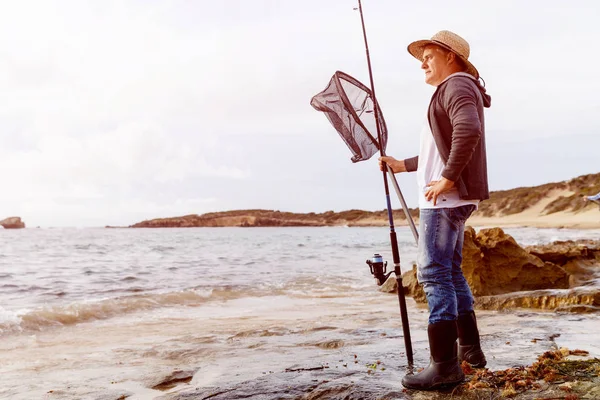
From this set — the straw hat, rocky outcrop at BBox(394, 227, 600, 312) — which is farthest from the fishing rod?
rocky outcrop at BBox(394, 227, 600, 312)

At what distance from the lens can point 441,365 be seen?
11.0ft

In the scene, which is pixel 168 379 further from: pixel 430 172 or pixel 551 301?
pixel 551 301

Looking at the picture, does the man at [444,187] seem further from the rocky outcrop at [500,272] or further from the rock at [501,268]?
the rock at [501,268]

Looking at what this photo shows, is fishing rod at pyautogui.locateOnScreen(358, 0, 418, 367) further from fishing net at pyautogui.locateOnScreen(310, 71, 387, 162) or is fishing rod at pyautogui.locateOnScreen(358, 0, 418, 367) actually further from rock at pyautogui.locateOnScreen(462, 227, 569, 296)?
rock at pyautogui.locateOnScreen(462, 227, 569, 296)

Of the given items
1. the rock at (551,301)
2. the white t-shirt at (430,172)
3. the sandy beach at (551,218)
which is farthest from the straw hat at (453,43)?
the sandy beach at (551,218)

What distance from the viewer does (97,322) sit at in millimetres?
8367

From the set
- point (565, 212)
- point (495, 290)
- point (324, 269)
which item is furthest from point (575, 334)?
point (565, 212)

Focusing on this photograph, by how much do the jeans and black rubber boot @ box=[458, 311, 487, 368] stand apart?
15.7 inches

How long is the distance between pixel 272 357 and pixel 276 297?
20.0 ft

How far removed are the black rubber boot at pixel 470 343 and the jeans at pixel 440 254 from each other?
0.40 m

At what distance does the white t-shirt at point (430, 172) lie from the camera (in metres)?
3.33

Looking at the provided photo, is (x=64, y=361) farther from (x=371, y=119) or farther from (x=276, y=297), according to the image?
(x=276, y=297)

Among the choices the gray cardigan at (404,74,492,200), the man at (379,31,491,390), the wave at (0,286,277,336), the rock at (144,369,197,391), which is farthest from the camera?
the wave at (0,286,277,336)

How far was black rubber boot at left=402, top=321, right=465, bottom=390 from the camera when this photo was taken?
10.9ft
